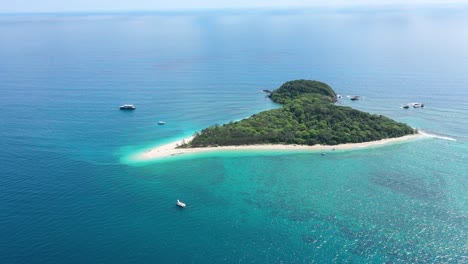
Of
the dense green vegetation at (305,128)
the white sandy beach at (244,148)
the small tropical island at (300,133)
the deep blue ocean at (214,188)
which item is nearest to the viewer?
the deep blue ocean at (214,188)

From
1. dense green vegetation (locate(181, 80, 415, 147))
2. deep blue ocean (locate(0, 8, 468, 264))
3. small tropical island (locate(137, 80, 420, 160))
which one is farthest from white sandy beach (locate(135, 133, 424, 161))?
deep blue ocean (locate(0, 8, 468, 264))

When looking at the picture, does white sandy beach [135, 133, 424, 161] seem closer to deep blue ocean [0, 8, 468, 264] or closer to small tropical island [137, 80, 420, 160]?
small tropical island [137, 80, 420, 160]

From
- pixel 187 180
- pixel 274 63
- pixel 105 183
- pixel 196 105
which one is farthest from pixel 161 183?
pixel 274 63

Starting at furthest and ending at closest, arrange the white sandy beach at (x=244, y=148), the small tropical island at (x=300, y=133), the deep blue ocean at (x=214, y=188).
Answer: the small tropical island at (x=300, y=133) → the white sandy beach at (x=244, y=148) → the deep blue ocean at (x=214, y=188)

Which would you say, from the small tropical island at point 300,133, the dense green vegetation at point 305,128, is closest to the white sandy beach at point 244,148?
the small tropical island at point 300,133

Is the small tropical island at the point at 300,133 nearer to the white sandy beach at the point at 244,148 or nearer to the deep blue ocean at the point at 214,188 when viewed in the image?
the white sandy beach at the point at 244,148

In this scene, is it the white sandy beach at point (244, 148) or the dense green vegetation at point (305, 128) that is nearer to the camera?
the white sandy beach at point (244, 148)

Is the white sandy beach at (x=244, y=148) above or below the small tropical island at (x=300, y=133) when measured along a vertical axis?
below
